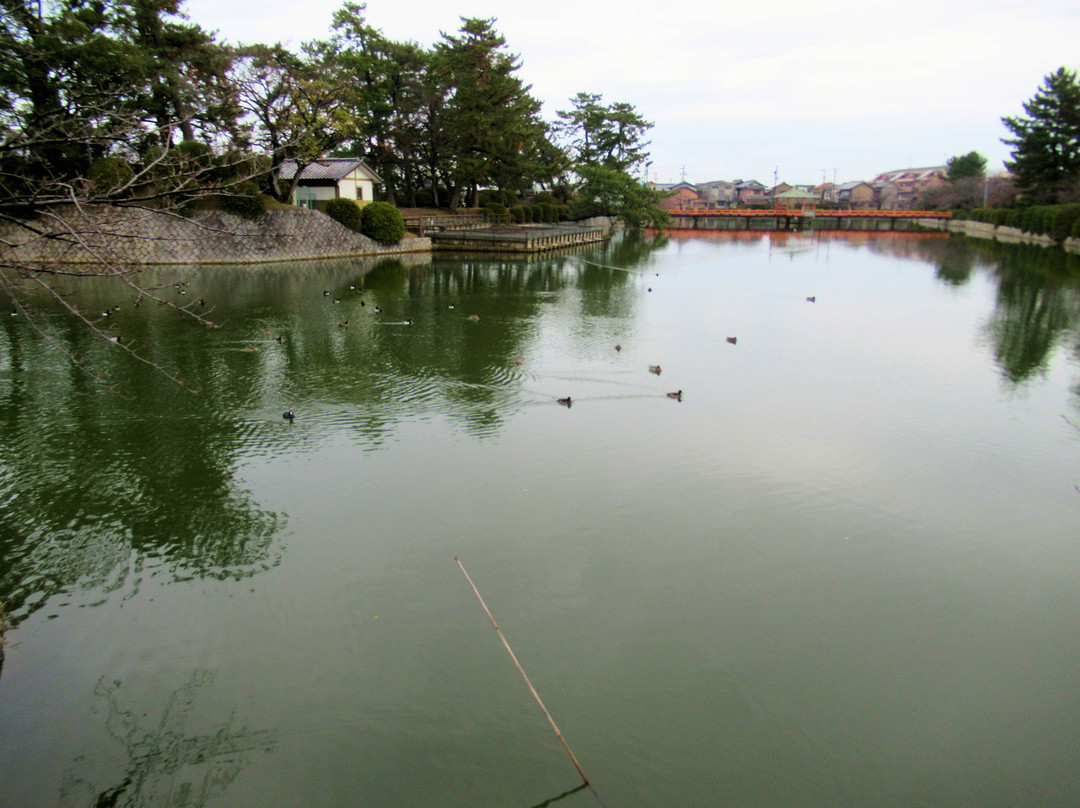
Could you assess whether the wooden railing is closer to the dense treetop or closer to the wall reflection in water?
the dense treetop

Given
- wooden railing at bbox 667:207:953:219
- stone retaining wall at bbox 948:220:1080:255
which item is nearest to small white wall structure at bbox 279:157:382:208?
stone retaining wall at bbox 948:220:1080:255

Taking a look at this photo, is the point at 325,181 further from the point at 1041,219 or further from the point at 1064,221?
the point at 1041,219

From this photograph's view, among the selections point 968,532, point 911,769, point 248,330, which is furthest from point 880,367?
point 248,330

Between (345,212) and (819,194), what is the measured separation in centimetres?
10355

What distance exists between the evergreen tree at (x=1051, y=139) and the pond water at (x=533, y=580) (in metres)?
49.0

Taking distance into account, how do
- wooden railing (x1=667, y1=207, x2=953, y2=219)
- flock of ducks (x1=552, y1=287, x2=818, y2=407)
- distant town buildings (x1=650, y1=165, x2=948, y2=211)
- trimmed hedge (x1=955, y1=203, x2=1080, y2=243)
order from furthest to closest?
1. distant town buildings (x1=650, y1=165, x2=948, y2=211)
2. wooden railing (x1=667, y1=207, x2=953, y2=219)
3. trimmed hedge (x1=955, y1=203, x2=1080, y2=243)
4. flock of ducks (x1=552, y1=287, x2=818, y2=407)

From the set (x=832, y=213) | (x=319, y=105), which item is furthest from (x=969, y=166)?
(x=319, y=105)

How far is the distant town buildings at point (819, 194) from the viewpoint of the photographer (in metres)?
100

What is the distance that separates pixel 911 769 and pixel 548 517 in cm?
486

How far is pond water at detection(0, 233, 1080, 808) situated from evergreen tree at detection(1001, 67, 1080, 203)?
4897 centimetres

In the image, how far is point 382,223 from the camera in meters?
38.9

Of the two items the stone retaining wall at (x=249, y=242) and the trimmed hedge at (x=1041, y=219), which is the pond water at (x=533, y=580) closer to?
the stone retaining wall at (x=249, y=242)

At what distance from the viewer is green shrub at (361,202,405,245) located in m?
38.7

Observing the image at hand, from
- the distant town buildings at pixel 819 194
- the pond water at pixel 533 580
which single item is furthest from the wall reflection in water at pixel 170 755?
the distant town buildings at pixel 819 194
